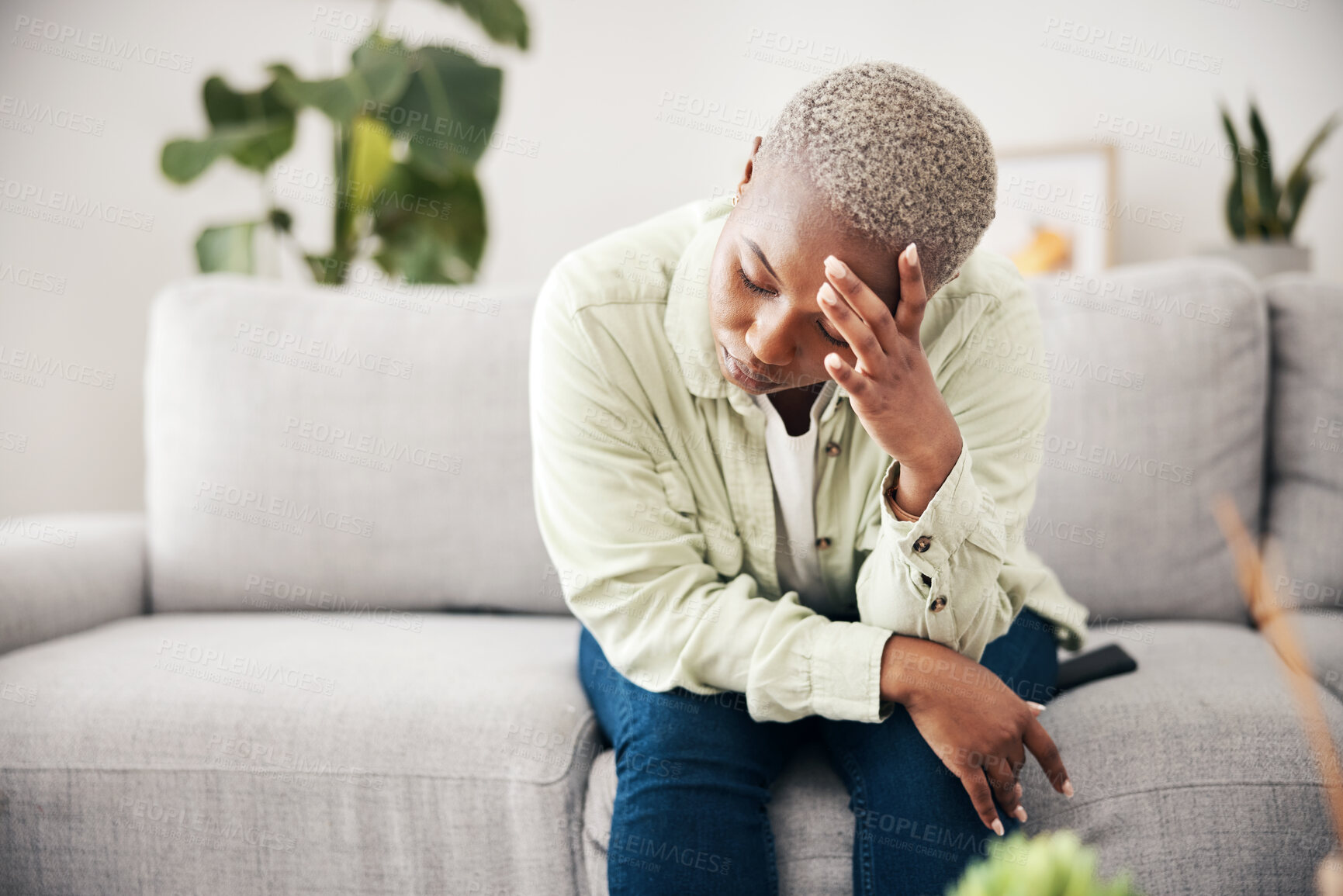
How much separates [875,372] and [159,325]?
1.27 meters

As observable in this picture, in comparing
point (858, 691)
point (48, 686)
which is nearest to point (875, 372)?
point (858, 691)

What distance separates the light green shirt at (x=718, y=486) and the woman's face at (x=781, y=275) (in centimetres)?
13

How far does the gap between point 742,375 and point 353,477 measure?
0.85 m

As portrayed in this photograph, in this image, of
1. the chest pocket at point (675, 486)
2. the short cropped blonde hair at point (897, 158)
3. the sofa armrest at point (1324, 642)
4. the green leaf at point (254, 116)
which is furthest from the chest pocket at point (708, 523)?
the green leaf at point (254, 116)

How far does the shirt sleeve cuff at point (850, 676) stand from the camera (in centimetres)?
83

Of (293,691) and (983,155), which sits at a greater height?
(983,155)

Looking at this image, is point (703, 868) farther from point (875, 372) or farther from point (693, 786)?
point (875, 372)

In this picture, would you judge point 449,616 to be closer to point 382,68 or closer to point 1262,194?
point 382,68

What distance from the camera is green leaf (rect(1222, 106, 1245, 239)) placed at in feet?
5.80

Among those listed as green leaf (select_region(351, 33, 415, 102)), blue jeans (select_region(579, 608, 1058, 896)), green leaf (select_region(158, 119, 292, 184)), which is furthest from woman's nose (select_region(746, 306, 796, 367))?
green leaf (select_region(158, 119, 292, 184))

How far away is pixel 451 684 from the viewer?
1035mm

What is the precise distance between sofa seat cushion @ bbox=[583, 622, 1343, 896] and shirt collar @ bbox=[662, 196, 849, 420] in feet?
1.27

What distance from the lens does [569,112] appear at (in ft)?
7.64

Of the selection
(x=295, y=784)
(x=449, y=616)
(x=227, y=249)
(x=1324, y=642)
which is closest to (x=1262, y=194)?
(x=1324, y=642)
